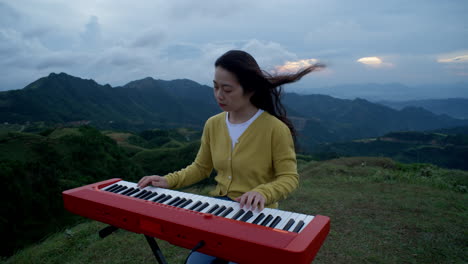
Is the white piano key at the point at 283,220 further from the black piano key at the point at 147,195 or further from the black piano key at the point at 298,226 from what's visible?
the black piano key at the point at 147,195

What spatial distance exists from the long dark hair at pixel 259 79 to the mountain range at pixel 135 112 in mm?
77708

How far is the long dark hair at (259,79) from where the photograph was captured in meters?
2.50

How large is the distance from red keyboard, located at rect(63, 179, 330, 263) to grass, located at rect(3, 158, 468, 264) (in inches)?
90.1

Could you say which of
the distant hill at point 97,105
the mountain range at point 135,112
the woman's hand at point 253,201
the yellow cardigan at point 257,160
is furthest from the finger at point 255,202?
the distant hill at point 97,105

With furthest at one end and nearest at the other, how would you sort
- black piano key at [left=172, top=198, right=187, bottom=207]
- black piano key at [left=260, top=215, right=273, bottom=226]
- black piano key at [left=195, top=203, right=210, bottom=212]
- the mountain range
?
the mountain range
black piano key at [left=172, top=198, right=187, bottom=207]
black piano key at [left=195, top=203, right=210, bottom=212]
black piano key at [left=260, top=215, right=273, bottom=226]

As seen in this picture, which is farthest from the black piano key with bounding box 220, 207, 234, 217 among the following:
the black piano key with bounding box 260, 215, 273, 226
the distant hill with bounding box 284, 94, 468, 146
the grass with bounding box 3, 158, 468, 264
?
the distant hill with bounding box 284, 94, 468, 146

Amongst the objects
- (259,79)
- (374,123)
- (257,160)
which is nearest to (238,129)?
(257,160)

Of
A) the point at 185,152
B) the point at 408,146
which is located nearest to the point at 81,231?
the point at 185,152

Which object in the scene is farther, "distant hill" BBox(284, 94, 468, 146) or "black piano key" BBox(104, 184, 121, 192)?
"distant hill" BBox(284, 94, 468, 146)

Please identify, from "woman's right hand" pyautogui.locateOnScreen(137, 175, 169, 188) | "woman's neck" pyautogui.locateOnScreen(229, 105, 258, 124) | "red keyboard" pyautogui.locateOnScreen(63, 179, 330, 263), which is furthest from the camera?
"woman's neck" pyautogui.locateOnScreen(229, 105, 258, 124)

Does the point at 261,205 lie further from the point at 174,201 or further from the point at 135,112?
the point at 135,112

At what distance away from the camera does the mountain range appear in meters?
96.2

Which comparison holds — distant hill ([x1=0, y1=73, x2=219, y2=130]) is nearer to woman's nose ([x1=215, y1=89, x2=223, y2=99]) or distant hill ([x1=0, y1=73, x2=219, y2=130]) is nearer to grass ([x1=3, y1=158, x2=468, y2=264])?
grass ([x1=3, y1=158, x2=468, y2=264])

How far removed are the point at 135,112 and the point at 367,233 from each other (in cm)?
15304
